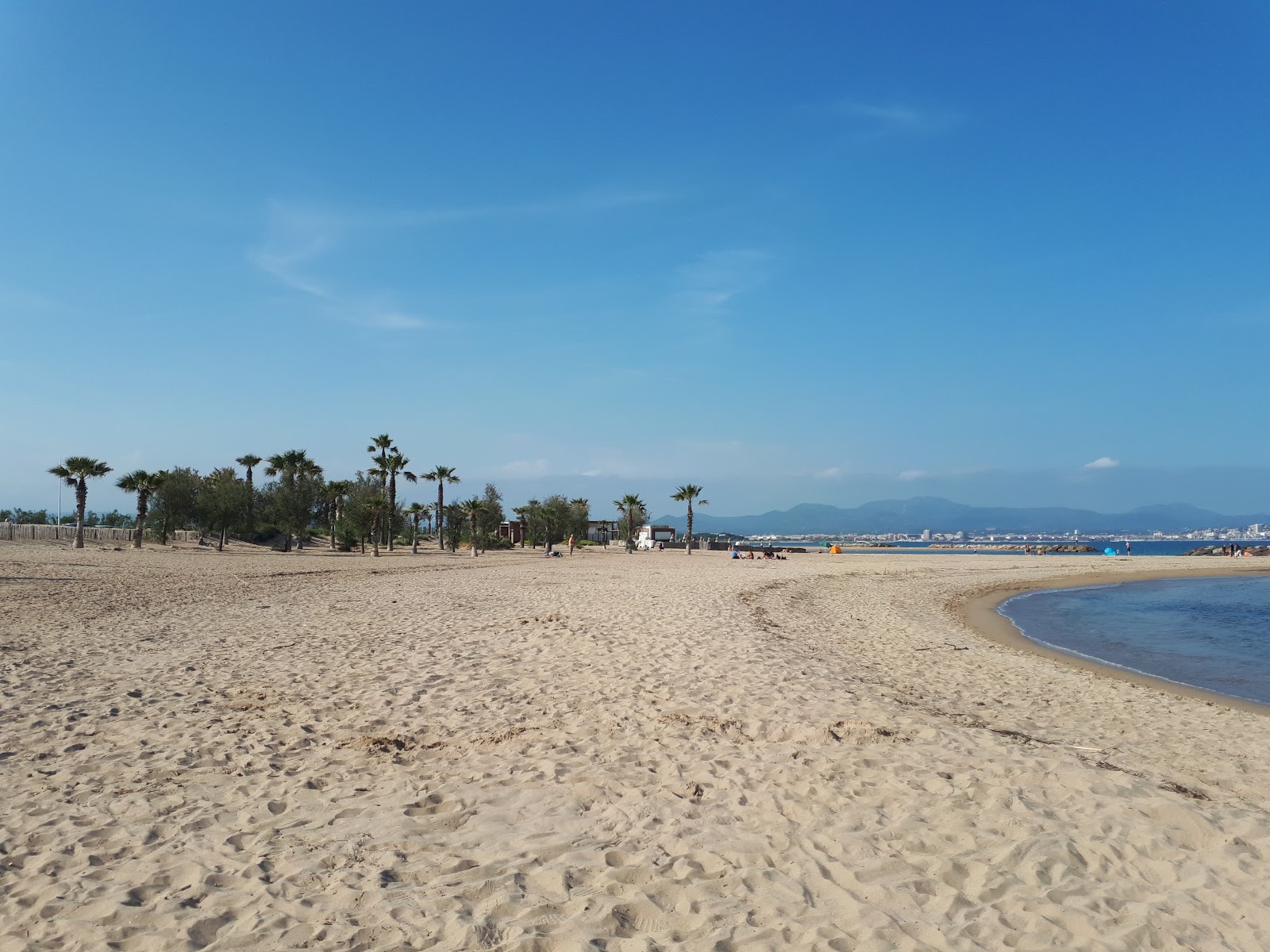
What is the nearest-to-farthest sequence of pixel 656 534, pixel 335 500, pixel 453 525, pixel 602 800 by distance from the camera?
pixel 602 800 → pixel 335 500 → pixel 453 525 → pixel 656 534

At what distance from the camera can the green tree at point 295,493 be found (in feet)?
196

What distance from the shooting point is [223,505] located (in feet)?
177

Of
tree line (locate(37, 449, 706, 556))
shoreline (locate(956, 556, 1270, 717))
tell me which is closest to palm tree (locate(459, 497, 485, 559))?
tree line (locate(37, 449, 706, 556))

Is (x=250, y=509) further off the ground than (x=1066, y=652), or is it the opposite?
(x=250, y=509)

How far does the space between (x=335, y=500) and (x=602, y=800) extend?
58636 mm

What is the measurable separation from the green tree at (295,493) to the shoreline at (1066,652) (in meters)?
48.0

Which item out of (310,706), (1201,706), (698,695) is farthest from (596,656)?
(1201,706)

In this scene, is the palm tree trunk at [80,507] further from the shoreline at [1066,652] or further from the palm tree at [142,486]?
the shoreline at [1066,652]

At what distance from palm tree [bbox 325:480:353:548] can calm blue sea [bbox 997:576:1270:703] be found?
47.1 meters

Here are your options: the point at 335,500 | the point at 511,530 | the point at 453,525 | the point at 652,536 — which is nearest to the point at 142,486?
the point at 335,500

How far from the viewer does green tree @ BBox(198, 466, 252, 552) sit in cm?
5406

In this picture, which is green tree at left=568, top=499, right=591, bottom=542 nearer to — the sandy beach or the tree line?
the tree line

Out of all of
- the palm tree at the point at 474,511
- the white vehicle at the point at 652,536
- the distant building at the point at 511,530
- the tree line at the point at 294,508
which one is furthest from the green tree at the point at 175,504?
the white vehicle at the point at 652,536

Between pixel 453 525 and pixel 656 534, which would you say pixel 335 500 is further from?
pixel 656 534
